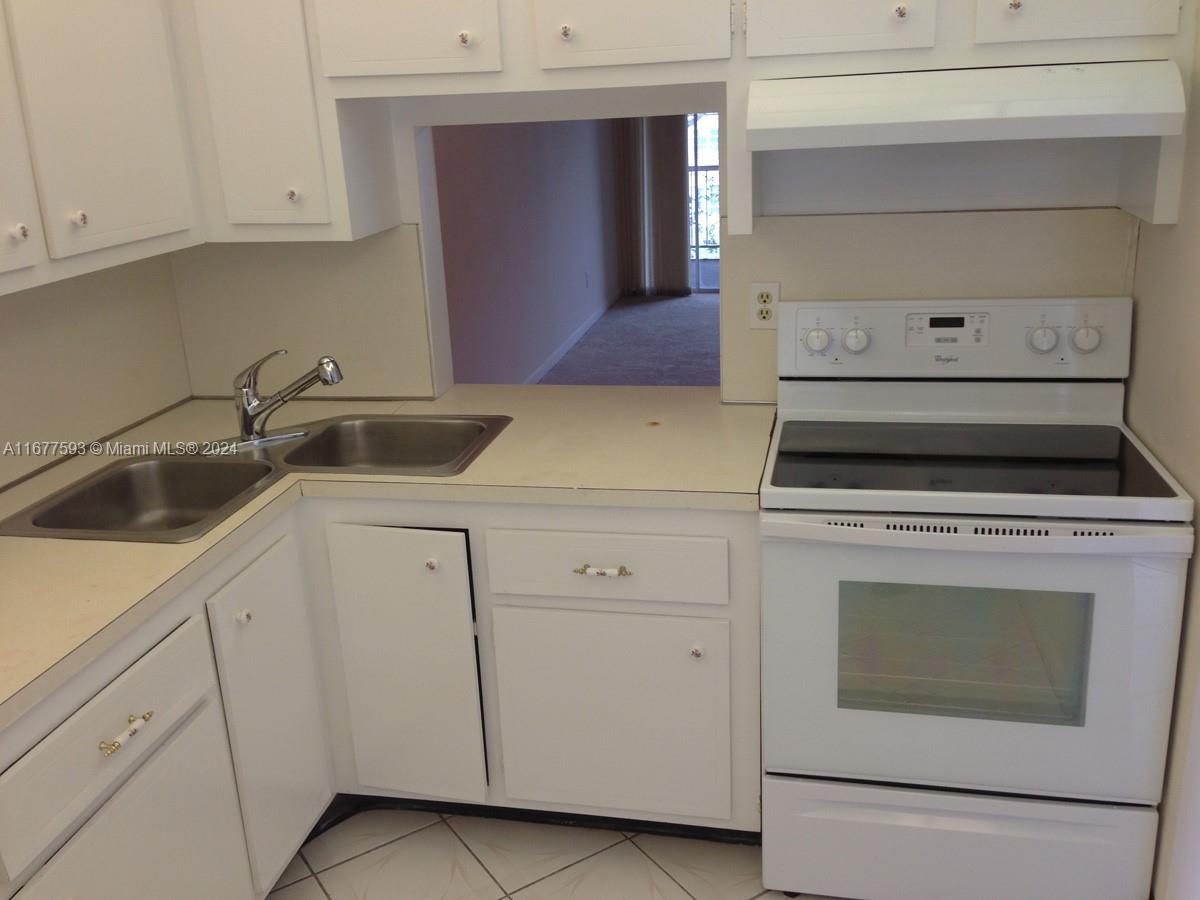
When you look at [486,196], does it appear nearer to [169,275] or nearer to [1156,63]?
[169,275]

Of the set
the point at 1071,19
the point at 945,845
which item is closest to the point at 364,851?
the point at 945,845

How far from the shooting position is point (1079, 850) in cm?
191

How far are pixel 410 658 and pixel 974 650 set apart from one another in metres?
1.09

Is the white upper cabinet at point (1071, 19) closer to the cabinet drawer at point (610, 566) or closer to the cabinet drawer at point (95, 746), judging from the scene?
the cabinet drawer at point (610, 566)

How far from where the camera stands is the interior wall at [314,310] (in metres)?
2.57

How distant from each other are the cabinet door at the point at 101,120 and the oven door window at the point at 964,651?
149 cm

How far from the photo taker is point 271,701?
6.57ft

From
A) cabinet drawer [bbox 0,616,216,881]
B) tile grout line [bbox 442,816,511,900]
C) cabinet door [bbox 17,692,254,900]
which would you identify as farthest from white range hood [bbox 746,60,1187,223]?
tile grout line [bbox 442,816,511,900]

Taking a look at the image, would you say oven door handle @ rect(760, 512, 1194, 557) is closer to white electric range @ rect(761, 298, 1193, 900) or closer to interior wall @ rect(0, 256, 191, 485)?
white electric range @ rect(761, 298, 1193, 900)

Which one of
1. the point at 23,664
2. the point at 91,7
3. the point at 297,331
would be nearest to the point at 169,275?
the point at 297,331

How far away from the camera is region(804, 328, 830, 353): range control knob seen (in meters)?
2.24

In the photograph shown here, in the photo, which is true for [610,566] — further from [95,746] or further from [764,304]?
Answer: [95,746]

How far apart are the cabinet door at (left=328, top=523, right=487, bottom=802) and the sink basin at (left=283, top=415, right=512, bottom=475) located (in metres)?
0.34

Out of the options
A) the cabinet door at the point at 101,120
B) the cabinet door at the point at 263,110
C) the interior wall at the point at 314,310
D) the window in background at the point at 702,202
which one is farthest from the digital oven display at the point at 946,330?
the window in background at the point at 702,202
